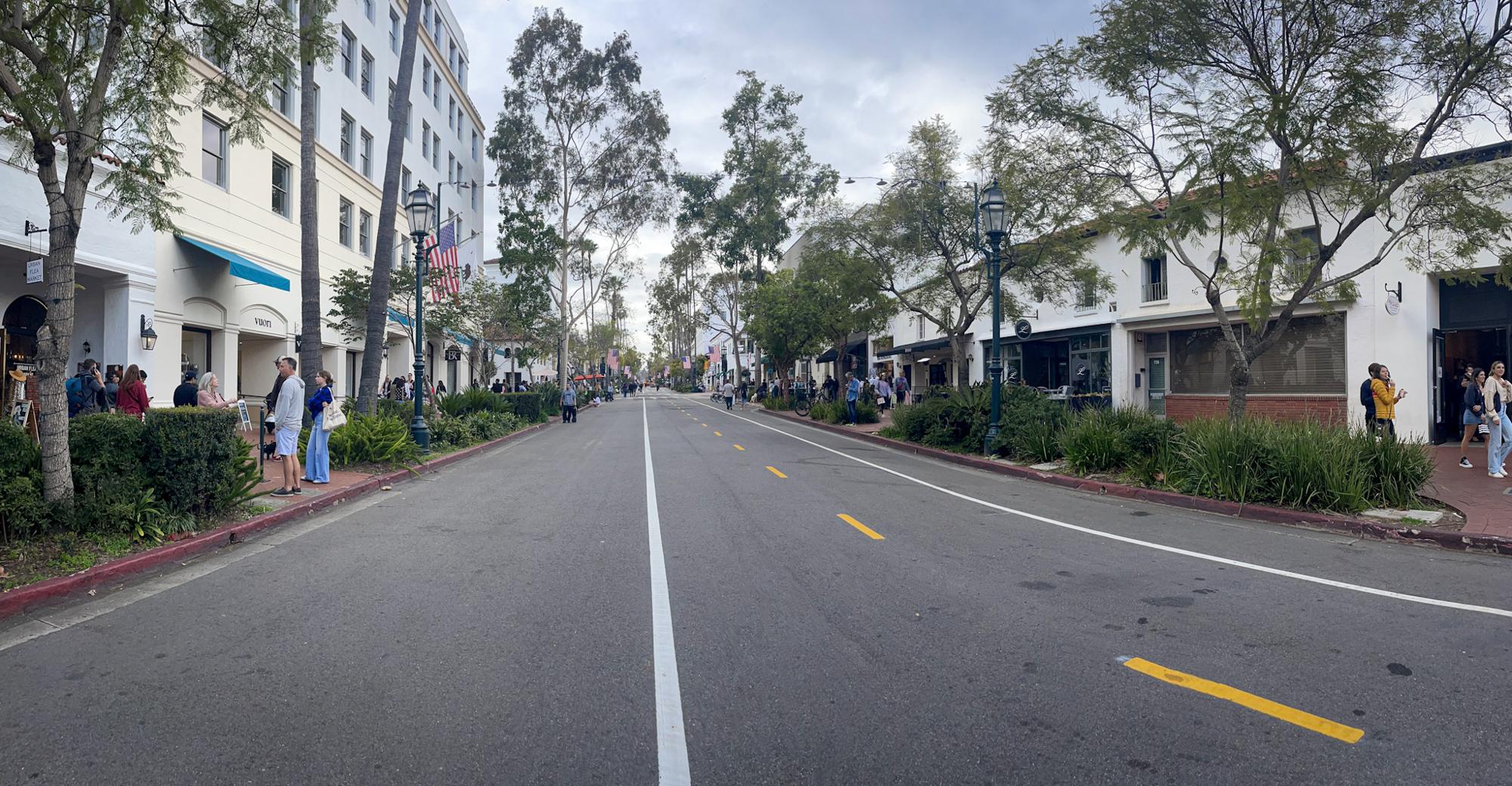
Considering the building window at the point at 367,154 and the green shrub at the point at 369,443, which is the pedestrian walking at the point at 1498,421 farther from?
the building window at the point at 367,154

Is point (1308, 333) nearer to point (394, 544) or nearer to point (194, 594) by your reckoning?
point (394, 544)

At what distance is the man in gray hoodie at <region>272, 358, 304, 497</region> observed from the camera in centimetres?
1036

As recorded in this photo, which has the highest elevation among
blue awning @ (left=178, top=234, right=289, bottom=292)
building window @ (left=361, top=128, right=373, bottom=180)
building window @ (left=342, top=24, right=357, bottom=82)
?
building window @ (left=342, top=24, right=357, bottom=82)

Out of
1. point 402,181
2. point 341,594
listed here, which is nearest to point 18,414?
point 341,594

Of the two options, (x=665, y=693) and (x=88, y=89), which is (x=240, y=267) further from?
(x=665, y=693)

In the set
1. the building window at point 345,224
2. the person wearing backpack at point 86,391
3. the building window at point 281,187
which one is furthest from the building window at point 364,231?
the person wearing backpack at point 86,391

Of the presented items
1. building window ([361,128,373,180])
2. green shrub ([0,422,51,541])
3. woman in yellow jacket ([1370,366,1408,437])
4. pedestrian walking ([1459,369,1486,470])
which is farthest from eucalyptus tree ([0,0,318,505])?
building window ([361,128,373,180])

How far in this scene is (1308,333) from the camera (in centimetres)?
2075

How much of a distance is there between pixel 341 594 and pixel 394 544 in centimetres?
197

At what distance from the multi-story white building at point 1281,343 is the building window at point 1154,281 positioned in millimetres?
32

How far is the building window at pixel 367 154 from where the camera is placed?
29672mm

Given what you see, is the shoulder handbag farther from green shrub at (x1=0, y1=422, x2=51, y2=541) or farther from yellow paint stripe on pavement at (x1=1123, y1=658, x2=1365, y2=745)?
yellow paint stripe on pavement at (x1=1123, y1=658, x2=1365, y2=745)

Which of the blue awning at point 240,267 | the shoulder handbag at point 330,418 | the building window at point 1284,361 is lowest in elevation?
the shoulder handbag at point 330,418

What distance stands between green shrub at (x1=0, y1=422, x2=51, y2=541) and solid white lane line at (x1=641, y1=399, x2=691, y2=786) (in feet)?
16.6
